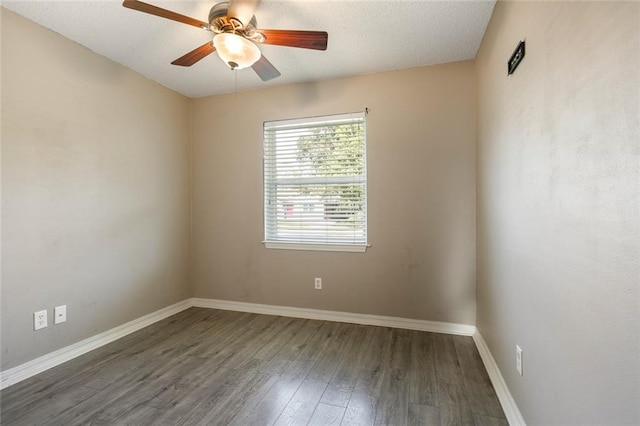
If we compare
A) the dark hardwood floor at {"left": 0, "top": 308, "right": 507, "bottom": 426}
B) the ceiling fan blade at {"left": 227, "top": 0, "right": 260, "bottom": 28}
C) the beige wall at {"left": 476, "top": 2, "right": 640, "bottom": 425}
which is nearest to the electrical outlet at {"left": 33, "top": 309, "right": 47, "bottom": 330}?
the dark hardwood floor at {"left": 0, "top": 308, "right": 507, "bottom": 426}

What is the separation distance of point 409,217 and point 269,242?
1.54m

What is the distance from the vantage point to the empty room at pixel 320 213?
38.8 inches

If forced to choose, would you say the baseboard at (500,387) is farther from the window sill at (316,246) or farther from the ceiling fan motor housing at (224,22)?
the ceiling fan motor housing at (224,22)

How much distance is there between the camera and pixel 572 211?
100 cm

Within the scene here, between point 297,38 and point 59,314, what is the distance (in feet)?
8.78

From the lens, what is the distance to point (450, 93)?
105 inches

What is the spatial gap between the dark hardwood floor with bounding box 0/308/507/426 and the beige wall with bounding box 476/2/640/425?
496mm

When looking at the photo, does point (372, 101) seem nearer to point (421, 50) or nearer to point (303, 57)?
point (421, 50)

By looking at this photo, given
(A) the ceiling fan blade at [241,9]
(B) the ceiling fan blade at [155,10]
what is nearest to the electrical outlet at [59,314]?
(B) the ceiling fan blade at [155,10]

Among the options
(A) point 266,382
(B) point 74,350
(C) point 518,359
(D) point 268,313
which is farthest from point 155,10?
(D) point 268,313

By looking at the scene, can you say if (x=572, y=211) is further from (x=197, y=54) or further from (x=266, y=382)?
(x=197, y=54)

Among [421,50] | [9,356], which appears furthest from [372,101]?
[9,356]

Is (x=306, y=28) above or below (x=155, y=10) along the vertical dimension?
above

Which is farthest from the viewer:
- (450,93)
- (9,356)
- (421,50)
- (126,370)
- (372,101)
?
(372,101)
